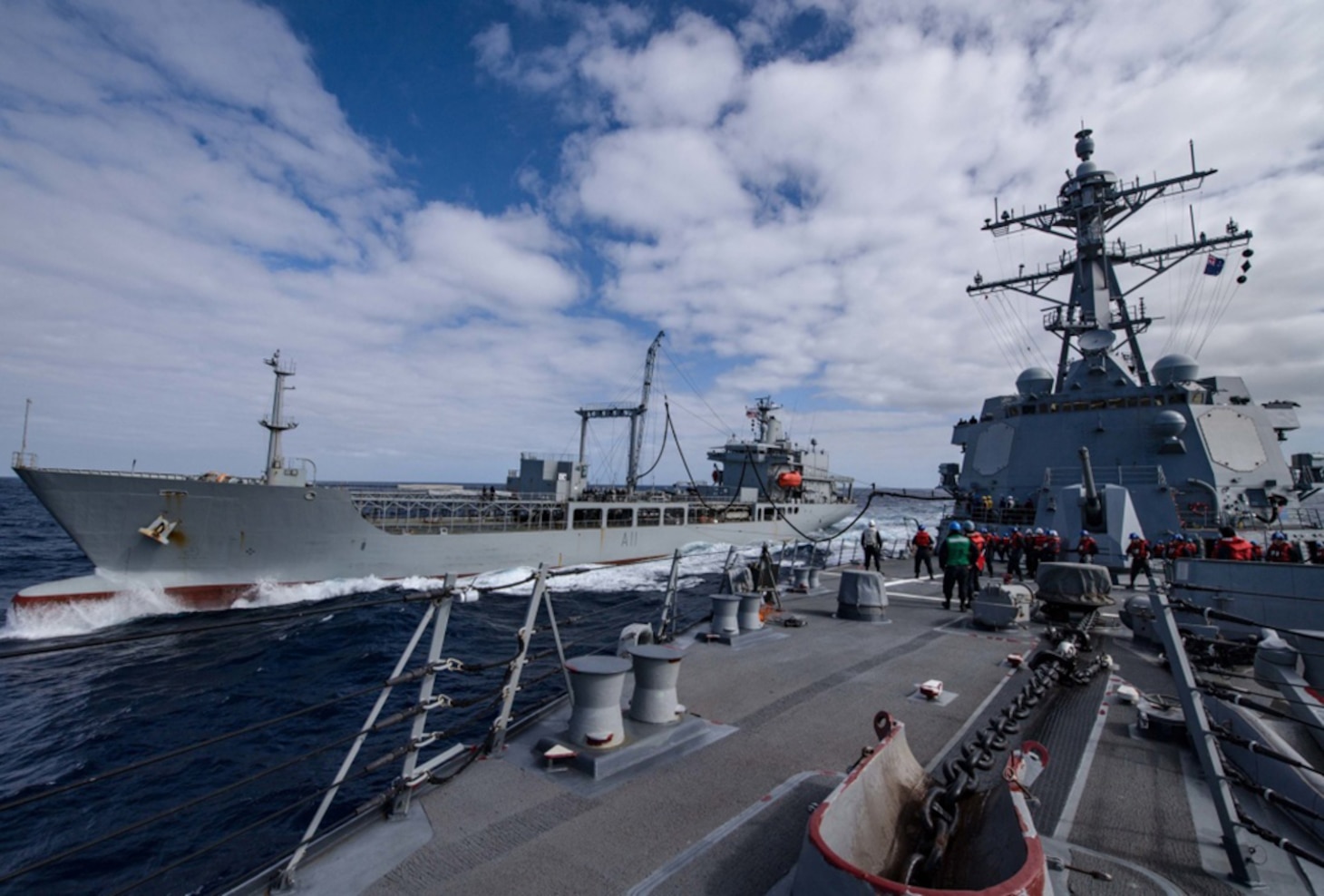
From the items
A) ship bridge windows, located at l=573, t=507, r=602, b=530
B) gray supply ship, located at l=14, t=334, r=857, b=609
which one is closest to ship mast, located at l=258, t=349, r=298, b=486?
gray supply ship, located at l=14, t=334, r=857, b=609

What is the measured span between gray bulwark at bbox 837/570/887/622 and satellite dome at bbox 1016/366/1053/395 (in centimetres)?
1817

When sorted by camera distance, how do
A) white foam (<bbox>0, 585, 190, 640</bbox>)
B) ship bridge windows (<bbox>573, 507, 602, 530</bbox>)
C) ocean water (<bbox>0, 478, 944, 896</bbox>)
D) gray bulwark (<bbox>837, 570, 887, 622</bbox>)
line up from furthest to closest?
1. ship bridge windows (<bbox>573, 507, 602, 530</bbox>)
2. white foam (<bbox>0, 585, 190, 640</bbox>)
3. gray bulwark (<bbox>837, 570, 887, 622</bbox>)
4. ocean water (<bbox>0, 478, 944, 896</bbox>)

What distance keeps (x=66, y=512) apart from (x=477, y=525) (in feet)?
42.2

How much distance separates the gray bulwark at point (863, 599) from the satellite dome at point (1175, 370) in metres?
17.2

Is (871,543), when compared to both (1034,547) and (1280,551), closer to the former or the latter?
(1034,547)

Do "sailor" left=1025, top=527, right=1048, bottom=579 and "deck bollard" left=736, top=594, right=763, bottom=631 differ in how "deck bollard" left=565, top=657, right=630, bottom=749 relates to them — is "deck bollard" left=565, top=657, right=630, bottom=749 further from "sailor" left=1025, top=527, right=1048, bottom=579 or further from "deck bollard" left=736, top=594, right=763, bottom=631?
"sailor" left=1025, top=527, right=1048, bottom=579

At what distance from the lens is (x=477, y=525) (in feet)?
85.0

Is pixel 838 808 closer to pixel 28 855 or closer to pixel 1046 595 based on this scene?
pixel 1046 595

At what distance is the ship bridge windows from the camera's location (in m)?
29.3

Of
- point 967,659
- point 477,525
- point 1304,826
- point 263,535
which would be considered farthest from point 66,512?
point 1304,826

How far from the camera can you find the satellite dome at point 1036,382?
73.4 ft

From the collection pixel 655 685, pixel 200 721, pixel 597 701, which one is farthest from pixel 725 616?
pixel 200 721

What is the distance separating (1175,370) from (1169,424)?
3.62m

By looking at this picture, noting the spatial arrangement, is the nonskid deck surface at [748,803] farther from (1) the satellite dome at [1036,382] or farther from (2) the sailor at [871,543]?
(1) the satellite dome at [1036,382]
